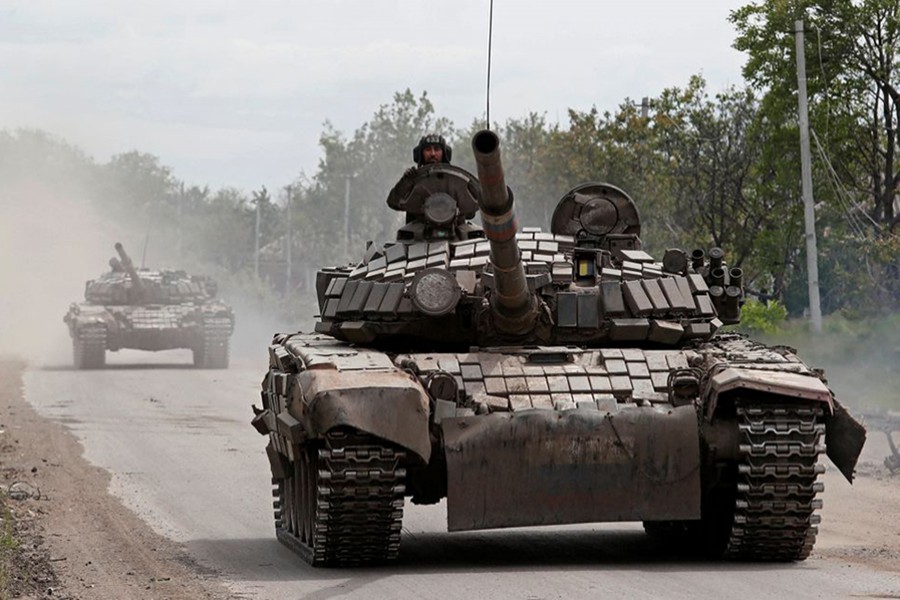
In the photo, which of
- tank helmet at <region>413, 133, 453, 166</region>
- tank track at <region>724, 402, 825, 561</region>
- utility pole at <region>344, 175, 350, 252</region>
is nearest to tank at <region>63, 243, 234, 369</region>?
tank helmet at <region>413, 133, 453, 166</region>

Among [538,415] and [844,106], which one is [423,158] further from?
[844,106]

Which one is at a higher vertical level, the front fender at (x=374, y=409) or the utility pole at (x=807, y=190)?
the utility pole at (x=807, y=190)

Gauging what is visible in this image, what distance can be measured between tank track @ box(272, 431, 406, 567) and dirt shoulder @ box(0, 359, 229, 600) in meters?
0.86

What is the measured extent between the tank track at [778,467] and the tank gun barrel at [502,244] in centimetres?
193

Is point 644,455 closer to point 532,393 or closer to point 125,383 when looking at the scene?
point 532,393

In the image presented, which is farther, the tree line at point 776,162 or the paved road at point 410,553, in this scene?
the tree line at point 776,162

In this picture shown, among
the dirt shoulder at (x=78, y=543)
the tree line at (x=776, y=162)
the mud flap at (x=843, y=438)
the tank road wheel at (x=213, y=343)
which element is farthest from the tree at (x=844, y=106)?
the mud flap at (x=843, y=438)

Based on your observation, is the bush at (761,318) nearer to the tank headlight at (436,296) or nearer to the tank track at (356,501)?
the tank headlight at (436,296)

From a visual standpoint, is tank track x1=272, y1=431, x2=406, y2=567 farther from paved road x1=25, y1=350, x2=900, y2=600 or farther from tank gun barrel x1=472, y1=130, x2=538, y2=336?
tank gun barrel x1=472, y1=130, x2=538, y2=336

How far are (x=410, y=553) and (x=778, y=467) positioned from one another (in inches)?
122

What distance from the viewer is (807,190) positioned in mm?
33219

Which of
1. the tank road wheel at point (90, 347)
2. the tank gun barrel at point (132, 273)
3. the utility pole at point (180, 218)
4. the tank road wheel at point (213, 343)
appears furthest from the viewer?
the utility pole at point (180, 218)

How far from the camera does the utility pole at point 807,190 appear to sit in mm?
32906

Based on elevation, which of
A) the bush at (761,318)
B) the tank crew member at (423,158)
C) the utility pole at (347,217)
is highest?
the utility pole at (347,217)
